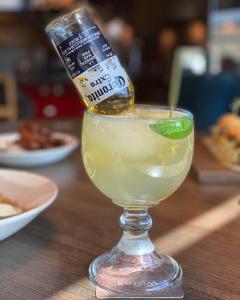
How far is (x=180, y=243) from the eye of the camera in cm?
64

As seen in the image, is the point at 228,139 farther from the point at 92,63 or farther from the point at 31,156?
the point at 92,63

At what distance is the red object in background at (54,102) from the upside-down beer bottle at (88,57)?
119 inches

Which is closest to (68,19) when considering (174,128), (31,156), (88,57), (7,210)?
(88,57)

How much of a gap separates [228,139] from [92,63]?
77cm

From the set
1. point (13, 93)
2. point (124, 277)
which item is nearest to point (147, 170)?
point (124, 277)

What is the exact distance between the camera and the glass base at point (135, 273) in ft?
1.68

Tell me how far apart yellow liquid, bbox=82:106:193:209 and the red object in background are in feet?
9.90

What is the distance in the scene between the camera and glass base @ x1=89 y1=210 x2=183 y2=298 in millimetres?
510

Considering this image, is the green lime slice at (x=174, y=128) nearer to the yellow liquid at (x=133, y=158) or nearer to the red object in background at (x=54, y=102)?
the yellow liquid at (x=133, y=158)

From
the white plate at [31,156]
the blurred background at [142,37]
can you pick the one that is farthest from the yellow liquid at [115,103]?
the blurred background at [142,37]

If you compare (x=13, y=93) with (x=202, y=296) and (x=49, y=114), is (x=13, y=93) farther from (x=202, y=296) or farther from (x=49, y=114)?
(x=202, y=296)

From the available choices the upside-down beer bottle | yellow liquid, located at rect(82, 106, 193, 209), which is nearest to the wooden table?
yellow liquid, located at rect(82, 106, 193, 209)

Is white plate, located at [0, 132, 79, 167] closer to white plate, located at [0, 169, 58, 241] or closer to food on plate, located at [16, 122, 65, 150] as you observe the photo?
food on plate, located at [16, 122, 65, 150]

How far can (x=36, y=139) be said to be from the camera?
1.14 meters
